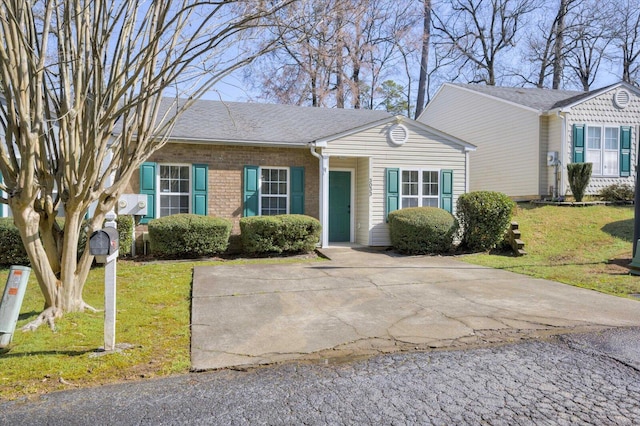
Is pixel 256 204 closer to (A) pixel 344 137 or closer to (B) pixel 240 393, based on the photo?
(A) pixel 344 137

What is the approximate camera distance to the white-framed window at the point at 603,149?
15.5 metres

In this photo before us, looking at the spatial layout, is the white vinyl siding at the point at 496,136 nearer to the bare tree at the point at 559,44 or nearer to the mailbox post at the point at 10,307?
the bare tree at the point at 559,44

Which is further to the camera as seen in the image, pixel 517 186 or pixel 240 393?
pixel 517 186

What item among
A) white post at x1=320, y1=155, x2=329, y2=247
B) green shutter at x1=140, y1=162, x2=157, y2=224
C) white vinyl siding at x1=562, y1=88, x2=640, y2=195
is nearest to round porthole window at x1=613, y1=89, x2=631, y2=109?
white vinyl siding at x1=562, y1=88, x2=640, y2=195

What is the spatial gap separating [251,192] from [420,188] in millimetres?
4831

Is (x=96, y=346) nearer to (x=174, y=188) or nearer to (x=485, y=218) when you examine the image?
(x=174, y=188)

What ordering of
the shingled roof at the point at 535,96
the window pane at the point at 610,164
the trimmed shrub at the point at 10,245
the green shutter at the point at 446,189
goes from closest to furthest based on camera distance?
the trimmed shrub at the point at 10,245
the green shutter at the point at 446,189
the window pane at the point at 610,164
the shingled roof at the point at 535,96

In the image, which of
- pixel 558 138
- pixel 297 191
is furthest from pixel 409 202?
pixel 558 138

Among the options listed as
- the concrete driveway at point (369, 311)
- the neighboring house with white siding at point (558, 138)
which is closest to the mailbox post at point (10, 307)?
the concrete driveway at point (369, 311)

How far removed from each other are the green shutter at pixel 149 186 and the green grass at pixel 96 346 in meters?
4.09

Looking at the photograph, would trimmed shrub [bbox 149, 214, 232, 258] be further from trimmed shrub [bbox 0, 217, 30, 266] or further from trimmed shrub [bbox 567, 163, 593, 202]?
trimmed shrub [bbox 567, 163, 593, 202]

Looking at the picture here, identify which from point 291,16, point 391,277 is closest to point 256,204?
point 391,277

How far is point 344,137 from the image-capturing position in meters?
11.8

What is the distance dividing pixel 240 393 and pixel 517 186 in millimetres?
15968
